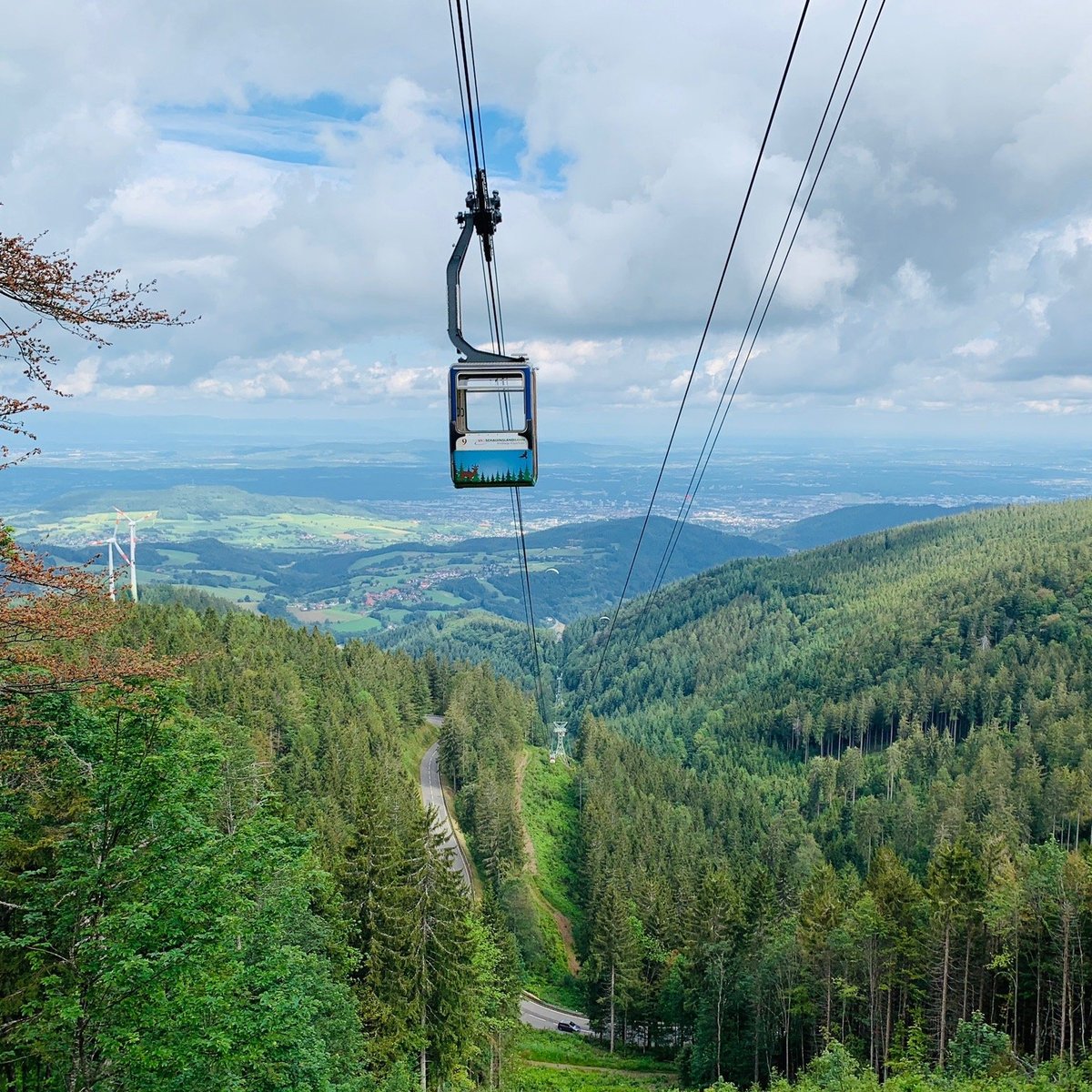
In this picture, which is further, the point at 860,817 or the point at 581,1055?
the point at 860,817

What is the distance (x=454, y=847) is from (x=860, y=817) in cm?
5154

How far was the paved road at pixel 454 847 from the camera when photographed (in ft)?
158

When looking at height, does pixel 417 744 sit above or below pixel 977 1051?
below

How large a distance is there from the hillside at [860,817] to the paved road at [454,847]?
3952 mm

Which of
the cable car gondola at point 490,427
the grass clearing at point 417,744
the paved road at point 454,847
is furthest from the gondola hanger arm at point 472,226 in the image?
the grass clearing at point 417,744

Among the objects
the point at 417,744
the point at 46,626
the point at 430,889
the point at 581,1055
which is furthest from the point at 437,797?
the point at 46,626

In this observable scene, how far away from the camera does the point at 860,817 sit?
89.8 m

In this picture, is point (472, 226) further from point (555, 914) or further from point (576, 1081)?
point (555, 914)

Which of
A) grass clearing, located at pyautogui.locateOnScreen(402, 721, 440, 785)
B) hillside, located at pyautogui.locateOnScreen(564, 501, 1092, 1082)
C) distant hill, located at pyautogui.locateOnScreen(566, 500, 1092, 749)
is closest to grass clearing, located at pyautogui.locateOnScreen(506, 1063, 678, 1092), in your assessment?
hillside, located at pyautogui.locateOnScreen(564, 501, 1092, 1082)

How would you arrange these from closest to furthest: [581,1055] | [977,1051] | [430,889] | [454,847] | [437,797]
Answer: [977,1051], [430,889], [581,1055], [454,847], [437,797]

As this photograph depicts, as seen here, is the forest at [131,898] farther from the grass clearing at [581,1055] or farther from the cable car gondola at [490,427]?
the grass clearing at [581,1055]

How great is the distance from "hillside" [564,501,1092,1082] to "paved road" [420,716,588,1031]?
13.0 ft

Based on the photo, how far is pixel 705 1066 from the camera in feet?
127

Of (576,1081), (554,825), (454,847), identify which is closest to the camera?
(576,1081)
